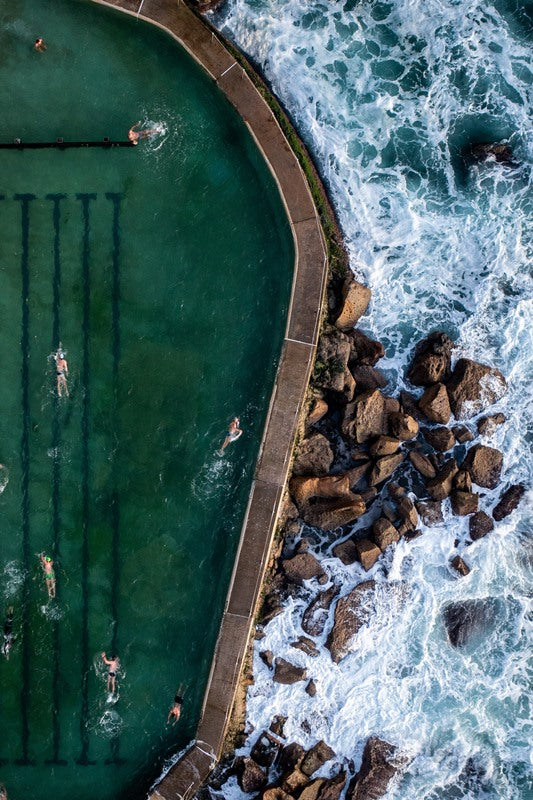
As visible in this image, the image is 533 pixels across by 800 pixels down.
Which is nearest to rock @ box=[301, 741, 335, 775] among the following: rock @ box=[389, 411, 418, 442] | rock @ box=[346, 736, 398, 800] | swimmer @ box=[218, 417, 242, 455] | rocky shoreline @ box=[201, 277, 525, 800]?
rocky shoreline @ box=[201, 277, 525, 800]

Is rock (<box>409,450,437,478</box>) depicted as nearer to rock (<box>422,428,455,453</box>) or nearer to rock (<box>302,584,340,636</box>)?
rock (<box>422,428,455,453</box>)

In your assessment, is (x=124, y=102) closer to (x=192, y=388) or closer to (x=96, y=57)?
(x=96, y=57)

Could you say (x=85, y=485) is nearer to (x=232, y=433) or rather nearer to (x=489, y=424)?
(x=232, y=433)

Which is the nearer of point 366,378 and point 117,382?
point 117,382

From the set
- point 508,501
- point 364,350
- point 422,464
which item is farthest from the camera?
point 508,501

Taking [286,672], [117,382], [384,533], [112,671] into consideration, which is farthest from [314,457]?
[112,671]

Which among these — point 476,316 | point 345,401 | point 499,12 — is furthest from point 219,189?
point 499,12

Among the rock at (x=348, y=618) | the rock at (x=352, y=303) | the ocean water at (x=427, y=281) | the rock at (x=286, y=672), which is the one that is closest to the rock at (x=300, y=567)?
the ocean water at (x=427, y=281)
